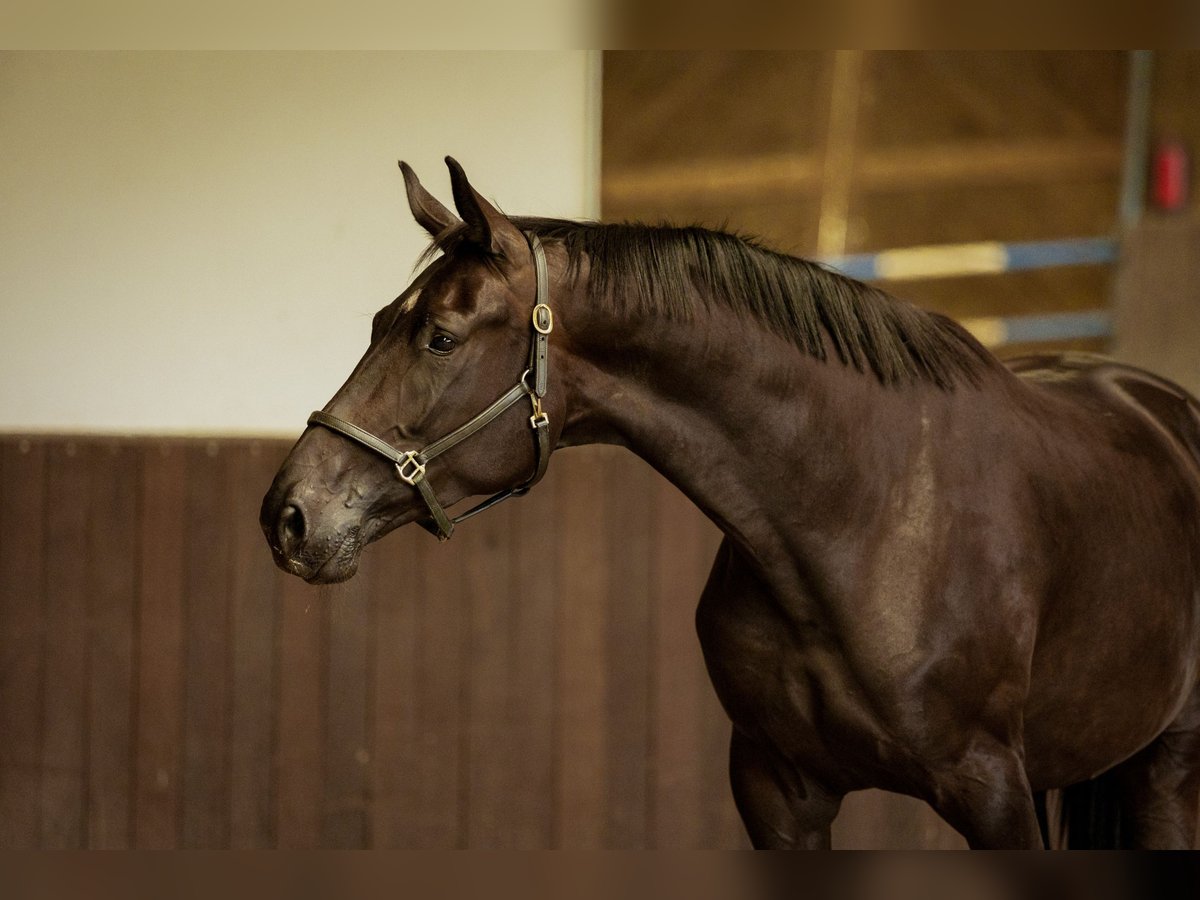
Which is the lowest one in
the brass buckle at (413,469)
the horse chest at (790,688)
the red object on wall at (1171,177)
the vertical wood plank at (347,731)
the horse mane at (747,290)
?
the vertical wood plank at (347,731)

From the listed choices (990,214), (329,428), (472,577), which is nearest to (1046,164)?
(990,214)

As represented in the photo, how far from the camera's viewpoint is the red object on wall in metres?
3.10

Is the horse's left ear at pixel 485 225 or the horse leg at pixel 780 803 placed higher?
Result: the horse's left ear at pixel 485 225

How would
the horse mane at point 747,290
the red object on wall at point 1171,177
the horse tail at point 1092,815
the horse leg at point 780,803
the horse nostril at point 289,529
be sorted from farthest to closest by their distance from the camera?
the red object on wall at point 1171,177 → the horse tail at point 1092,815 → the horse leg at point 780,803 → the horse mane at point 747,290 → the horse nostril at point 289,529

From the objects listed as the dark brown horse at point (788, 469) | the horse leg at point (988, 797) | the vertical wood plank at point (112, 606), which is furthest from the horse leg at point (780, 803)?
the vertical wood plank at point (112, 606)

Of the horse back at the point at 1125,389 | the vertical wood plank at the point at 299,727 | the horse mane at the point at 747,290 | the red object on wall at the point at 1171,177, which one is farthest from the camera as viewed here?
the red object on wall at the point at 1171,177

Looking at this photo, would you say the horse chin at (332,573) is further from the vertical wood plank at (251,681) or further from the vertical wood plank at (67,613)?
the vertical wood plank at (67,613)

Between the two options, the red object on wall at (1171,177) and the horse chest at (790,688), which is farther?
the red object on wall at (1171,177)

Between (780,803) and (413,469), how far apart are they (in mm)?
736

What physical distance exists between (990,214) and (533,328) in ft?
6.91

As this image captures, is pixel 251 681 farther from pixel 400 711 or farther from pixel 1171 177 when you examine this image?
pixel 1171 177

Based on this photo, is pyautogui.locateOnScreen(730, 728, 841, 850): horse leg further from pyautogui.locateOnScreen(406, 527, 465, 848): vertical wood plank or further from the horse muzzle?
pyautogui.locateOnScreen(406, 527, 465, 848): vertical wood plank

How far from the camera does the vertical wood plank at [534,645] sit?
3.00 metres

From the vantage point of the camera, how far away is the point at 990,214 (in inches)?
125
